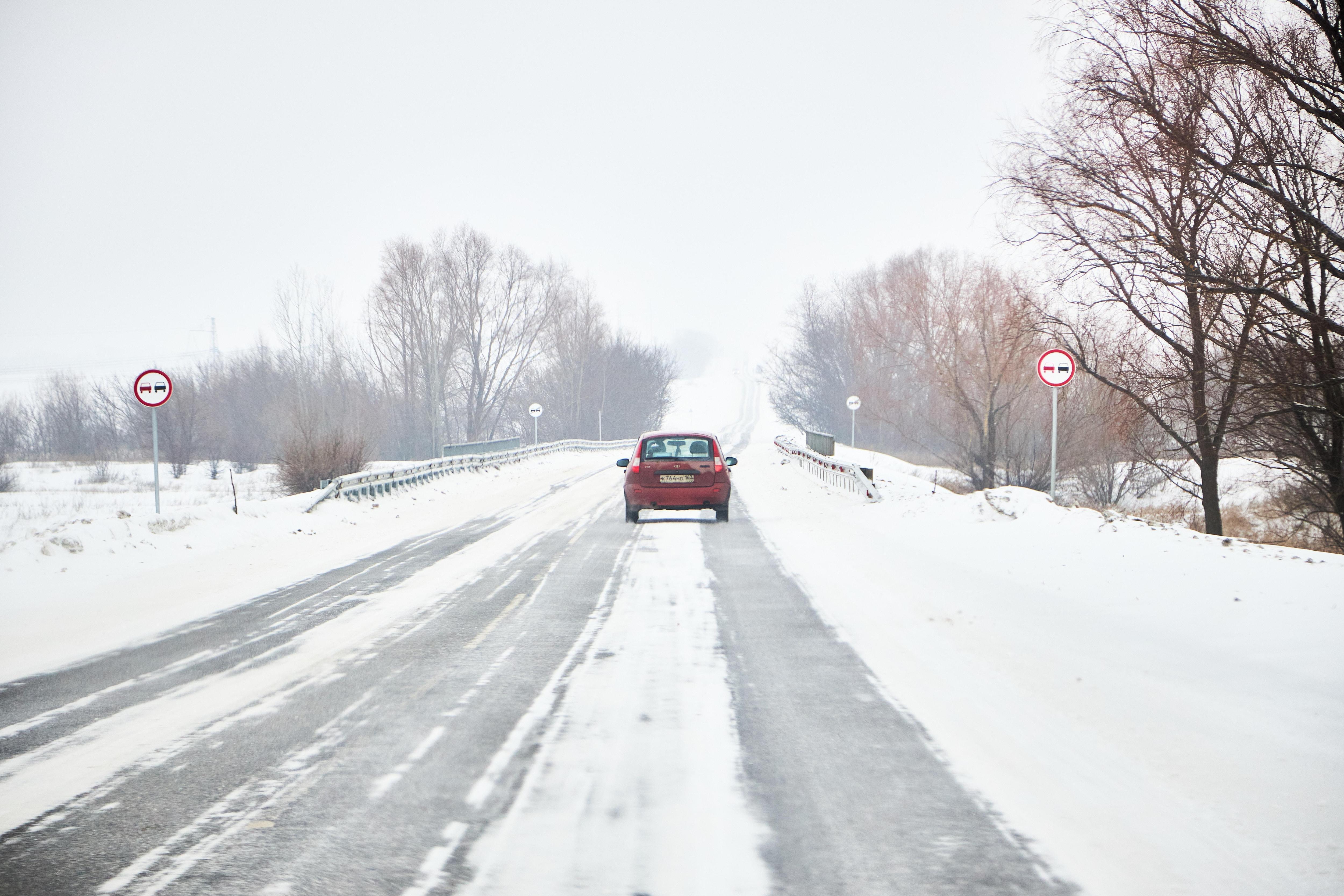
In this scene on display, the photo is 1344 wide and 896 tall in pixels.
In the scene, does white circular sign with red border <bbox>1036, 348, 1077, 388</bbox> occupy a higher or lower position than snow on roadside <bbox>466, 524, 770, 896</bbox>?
higher

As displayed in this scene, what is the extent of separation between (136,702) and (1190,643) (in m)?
7.47

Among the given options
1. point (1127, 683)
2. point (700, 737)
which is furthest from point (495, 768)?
point (1127, 683)

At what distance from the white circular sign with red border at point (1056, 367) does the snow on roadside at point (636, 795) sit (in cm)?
970

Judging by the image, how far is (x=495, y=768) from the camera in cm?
437

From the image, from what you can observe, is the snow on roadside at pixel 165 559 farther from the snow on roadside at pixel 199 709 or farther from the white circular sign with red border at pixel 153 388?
the white circular sign with red border at pixel 153 388

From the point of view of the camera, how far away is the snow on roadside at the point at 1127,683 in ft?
11.6

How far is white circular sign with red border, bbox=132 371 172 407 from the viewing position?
15.4 metres

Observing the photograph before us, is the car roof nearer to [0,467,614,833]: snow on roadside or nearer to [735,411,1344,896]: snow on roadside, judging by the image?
[735,411,1344,896]: snow on roadside

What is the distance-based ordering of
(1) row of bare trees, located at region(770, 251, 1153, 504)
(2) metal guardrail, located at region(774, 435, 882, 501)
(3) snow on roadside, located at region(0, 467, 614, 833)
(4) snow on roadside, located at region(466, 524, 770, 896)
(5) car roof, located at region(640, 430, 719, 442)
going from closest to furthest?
(4) snow on roadside, located at region(466, 524, 770, 896)
(3) snow on roadside, located at region(0, 467, 614, 833)
(5) car roof, located at region(640, 430, 719, 442)
(2) metal guardrail, located at region(774, 435, 882, 501)
(1) row of bare trees, located at region(770, 251, 1153, 504)

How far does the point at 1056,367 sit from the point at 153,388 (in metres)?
14.9

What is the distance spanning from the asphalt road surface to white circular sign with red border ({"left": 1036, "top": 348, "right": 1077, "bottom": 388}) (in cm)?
832

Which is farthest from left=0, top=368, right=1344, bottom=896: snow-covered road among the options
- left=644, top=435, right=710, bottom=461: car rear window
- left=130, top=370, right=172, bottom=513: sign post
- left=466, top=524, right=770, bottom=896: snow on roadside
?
left=130, top=370, right=172, bottom=513: sign post

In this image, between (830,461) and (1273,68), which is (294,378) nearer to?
(830,461)

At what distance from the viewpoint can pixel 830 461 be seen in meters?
25.4
